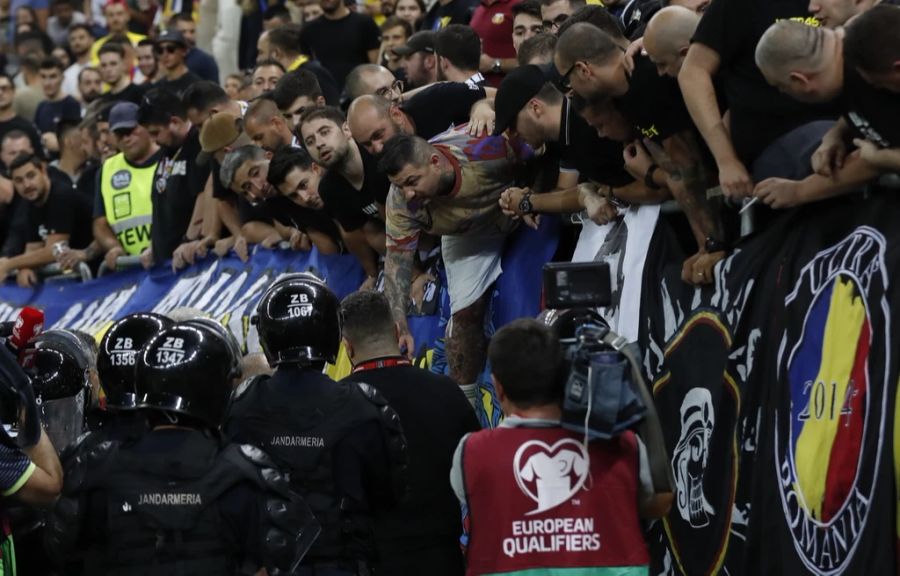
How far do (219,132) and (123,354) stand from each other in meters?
6.31

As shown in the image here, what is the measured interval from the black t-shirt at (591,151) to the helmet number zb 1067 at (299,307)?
7.46 feet

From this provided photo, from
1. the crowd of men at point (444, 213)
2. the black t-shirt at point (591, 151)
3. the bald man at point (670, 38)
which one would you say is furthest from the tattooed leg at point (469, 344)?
the bald man at point (670, 38)

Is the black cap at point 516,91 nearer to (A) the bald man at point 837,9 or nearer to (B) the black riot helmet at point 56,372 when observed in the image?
(A) the bald man at point 837,9

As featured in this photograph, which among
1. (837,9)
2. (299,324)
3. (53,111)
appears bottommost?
(53,111)

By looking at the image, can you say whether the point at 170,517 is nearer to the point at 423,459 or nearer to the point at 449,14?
the point at 423,459

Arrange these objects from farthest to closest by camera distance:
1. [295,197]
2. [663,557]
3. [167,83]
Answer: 1. [167,83]
2. [295,197]
3. [663,557]

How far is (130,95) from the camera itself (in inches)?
688

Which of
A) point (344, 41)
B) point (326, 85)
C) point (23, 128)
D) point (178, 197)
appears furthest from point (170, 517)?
point (23, 128)

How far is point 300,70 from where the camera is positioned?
11.9 meters

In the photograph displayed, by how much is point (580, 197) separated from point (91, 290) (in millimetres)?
6933

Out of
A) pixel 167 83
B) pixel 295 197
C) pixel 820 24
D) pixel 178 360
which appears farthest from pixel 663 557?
pixel 167 83

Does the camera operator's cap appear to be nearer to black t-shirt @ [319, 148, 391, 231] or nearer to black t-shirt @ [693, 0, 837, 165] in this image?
black t-shirt @ [319, 148, 391, 231]

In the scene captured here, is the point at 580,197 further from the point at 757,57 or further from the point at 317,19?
the point at 317,19

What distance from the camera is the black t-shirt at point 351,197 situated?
33.2 feet
